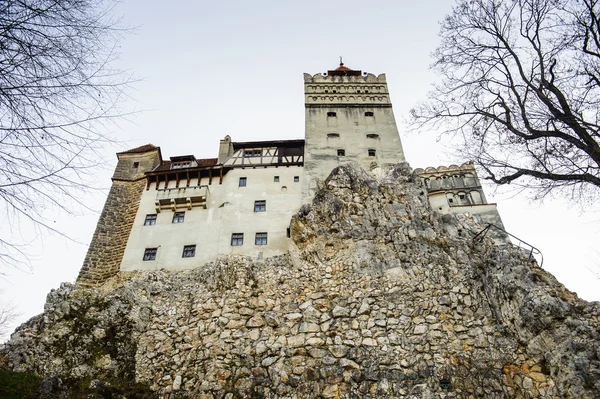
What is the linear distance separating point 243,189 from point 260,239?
3905 mm

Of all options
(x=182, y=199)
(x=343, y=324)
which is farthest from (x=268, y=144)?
(x=343, y=324)

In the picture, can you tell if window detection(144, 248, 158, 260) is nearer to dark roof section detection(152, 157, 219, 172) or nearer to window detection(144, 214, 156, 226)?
window detection(144, 214, 156, 226)

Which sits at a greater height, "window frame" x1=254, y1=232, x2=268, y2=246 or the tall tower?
the tall tower

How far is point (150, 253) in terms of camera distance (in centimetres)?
2042

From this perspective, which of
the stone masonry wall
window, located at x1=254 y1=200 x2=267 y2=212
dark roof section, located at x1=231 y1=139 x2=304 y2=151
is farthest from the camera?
dark roof section, located at x1=231 y1=139 x2=304 y2=151

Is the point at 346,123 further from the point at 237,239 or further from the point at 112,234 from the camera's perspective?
the point at 112,234

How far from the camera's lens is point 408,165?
22.7 meters

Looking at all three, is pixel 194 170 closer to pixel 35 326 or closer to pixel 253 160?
pixel 253 160

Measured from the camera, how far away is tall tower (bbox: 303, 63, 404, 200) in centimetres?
2484

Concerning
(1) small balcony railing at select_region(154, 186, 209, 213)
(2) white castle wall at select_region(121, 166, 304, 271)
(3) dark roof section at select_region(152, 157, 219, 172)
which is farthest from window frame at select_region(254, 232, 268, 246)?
(3) dark roof section at select_region(152, 157, 219, 172)

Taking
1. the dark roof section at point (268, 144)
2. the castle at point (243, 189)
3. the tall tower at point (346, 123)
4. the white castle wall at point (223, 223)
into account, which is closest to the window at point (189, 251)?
the castle at point (243, 189)

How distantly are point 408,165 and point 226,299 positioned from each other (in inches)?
510

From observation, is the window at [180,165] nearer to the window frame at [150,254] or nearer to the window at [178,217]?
the window at [178,217]

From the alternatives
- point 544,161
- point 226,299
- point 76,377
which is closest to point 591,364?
point 544,161
